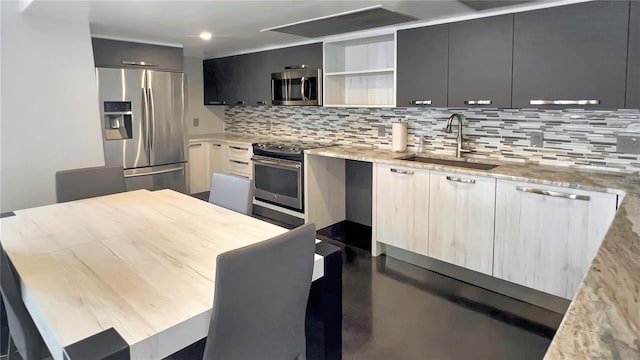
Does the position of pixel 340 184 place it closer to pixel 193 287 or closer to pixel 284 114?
pixel 284 114

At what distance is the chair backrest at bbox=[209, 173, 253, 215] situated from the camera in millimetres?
2496

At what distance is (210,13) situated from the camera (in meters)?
3.11

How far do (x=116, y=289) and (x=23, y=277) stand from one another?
0.39 metres

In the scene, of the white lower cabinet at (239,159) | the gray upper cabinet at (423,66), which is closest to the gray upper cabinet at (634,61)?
the gray upper cabinet at (423,66)

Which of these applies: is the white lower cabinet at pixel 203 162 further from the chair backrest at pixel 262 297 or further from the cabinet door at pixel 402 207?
the chair backrest at pixel 262 297

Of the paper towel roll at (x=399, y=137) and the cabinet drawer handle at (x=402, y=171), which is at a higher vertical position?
the paper towel roll at (x=399, y=137)

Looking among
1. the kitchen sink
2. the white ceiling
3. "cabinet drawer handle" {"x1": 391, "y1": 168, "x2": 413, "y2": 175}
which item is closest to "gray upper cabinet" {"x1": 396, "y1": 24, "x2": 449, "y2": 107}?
the white ceiling

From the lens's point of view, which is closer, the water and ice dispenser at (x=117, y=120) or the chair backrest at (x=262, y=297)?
the chair backrest at (x=262, y=297)

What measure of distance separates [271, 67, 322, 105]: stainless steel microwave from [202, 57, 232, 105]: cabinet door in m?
0.98

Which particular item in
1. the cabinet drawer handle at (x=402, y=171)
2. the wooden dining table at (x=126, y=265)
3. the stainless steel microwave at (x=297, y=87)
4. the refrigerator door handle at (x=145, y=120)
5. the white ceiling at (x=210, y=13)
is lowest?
the wooden dining table at (x=126, y=265)

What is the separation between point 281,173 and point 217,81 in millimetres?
Result: 2005

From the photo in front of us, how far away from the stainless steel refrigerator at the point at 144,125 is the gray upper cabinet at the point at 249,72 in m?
0.81

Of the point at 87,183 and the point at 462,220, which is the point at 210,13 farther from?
the point at 462,220

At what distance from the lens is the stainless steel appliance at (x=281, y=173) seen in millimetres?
4234
